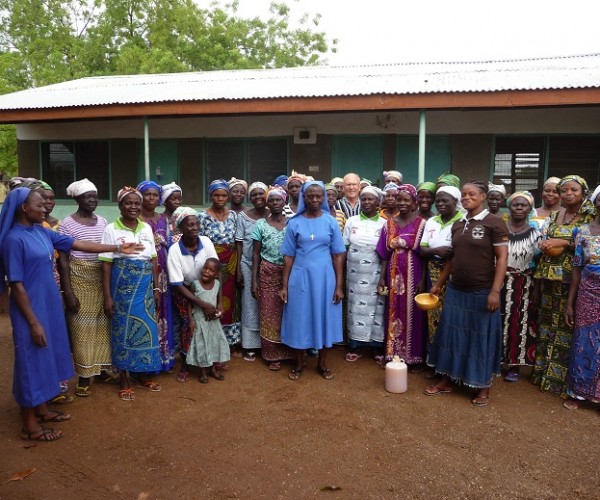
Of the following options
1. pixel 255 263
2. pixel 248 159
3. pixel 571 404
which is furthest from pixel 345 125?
pixel 571 404

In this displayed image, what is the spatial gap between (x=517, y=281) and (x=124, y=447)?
3.16m

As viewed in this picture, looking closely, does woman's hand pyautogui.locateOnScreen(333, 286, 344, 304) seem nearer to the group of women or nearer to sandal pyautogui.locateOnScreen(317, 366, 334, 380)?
the group of women

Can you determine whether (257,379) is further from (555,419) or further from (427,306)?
(555,419)

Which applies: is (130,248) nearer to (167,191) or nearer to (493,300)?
(167,191)

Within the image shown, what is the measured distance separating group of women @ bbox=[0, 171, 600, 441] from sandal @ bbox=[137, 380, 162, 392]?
10mm

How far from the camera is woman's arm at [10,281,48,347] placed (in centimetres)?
291

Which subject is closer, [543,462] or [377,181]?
[543,462]

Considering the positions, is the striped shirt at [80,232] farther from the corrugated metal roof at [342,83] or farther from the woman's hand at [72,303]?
the corrugated metal roof at [342,83]

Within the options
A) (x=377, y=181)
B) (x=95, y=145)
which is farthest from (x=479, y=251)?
(x=95, y=145)

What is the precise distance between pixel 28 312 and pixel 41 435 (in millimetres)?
813

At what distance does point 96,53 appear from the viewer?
2400 centimetres

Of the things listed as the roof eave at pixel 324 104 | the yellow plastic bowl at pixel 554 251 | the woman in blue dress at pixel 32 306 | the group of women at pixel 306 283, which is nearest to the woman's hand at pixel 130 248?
the group of women at pixel 306 283

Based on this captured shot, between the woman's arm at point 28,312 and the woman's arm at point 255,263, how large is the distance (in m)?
1.79

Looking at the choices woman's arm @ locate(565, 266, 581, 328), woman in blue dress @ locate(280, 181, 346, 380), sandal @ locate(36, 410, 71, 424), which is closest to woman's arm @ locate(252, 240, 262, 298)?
woman in blue dress @ locate(280, 181, 346, 380)
